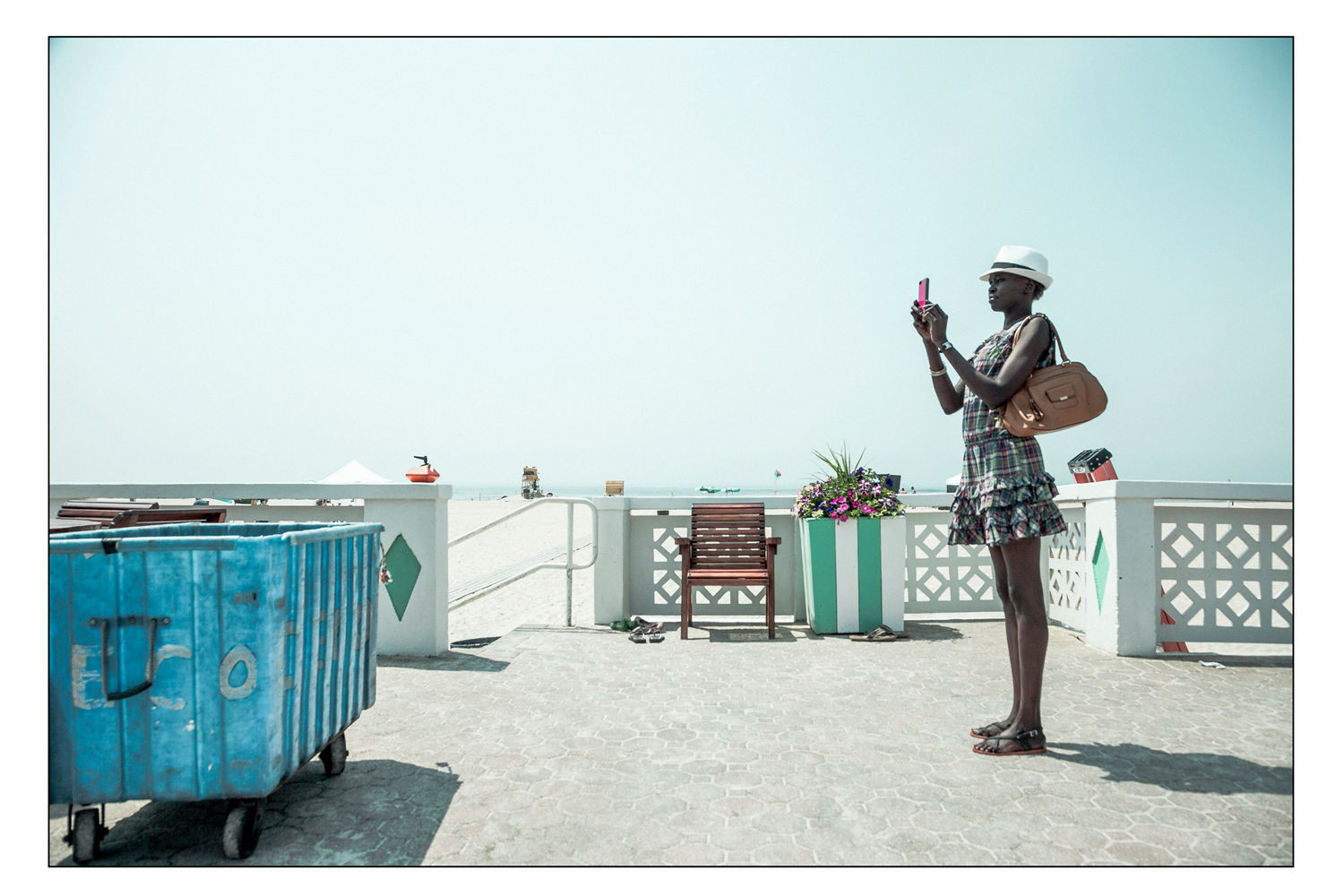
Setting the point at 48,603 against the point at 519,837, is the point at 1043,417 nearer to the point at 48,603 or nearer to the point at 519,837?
the point at 519,837

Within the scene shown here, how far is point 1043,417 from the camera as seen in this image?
10.0 feet

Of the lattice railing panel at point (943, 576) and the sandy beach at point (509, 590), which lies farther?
the sandy beach at point (509, 590)

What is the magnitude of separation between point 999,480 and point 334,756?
3156 mm

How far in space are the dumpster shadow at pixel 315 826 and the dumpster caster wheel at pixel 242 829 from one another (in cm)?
3

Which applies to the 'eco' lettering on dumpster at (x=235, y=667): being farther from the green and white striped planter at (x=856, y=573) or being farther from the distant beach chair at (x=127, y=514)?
the green and white striped planter at (x=856, y=573)

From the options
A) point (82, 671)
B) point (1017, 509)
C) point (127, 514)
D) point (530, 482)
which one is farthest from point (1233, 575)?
point (530, 482)

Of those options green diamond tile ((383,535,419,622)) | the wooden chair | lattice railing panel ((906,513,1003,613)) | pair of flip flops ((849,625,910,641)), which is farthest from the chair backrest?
green diamond tile ((383,535,419,622))

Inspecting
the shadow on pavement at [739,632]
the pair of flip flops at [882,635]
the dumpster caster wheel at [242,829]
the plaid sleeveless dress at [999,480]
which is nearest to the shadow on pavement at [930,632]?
the pair of flip flops at [882,635]

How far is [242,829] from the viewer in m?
2.29

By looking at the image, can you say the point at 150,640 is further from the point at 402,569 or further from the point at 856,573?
the point at 856,573

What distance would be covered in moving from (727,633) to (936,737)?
2925mm

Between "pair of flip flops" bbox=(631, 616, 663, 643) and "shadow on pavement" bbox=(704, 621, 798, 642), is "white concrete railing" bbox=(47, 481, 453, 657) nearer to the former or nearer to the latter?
"pair of flip flops" bbox=(631, 616, 663, 643)

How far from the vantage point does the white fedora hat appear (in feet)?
10.8

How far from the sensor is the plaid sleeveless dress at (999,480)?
125 inches
